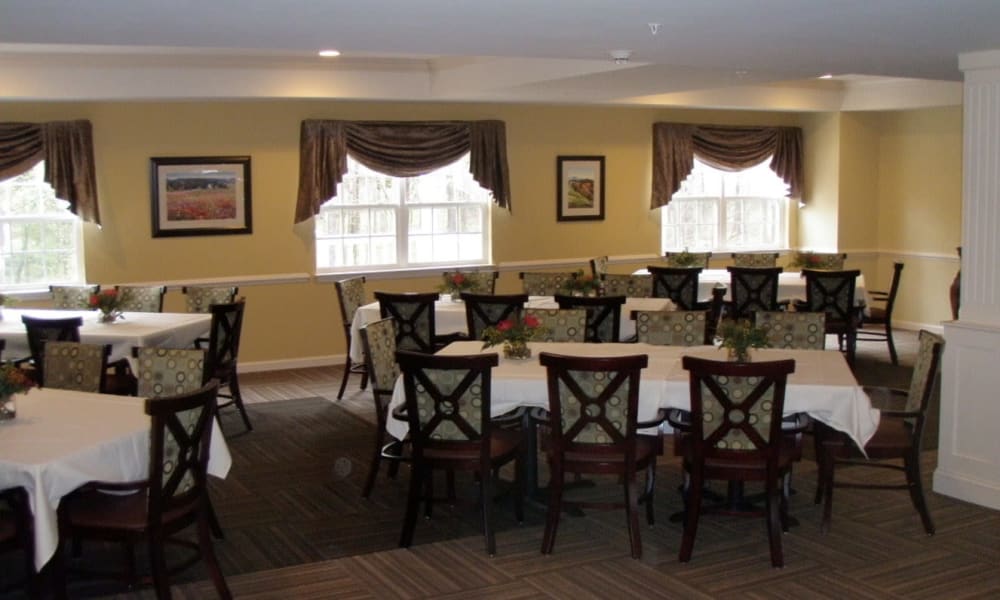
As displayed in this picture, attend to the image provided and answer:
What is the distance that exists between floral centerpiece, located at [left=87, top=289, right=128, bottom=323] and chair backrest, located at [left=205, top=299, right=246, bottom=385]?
0.67m

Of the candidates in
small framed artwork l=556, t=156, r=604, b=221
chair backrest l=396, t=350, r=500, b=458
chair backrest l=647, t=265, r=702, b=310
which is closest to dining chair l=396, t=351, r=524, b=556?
chair backrest l=396, t=350, r=500, b=458

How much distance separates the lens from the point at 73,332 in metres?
6.97

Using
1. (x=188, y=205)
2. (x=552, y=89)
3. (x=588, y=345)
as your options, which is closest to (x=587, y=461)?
(x=588, y=345)

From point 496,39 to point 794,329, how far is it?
8.50 feet

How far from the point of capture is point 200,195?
32.4 feet

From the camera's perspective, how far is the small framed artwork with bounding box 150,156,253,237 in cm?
972

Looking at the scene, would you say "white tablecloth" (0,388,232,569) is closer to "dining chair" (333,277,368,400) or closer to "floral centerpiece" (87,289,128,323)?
"floral centerpiece" (87,289,128,323)

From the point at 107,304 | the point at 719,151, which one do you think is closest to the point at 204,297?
the point at 107,304

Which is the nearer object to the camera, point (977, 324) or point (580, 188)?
point (977, 324)

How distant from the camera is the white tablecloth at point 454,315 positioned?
8.34 metres

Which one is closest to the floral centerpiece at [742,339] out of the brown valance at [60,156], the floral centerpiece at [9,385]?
the floral centerpiece at [9,385]

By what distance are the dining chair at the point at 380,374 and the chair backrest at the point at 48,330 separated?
2030mm

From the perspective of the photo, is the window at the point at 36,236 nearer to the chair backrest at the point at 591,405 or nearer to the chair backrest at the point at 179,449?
the chair backrest at the point at 179,449

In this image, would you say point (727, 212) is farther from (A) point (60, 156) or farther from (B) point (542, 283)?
(A) point (60, 156)
